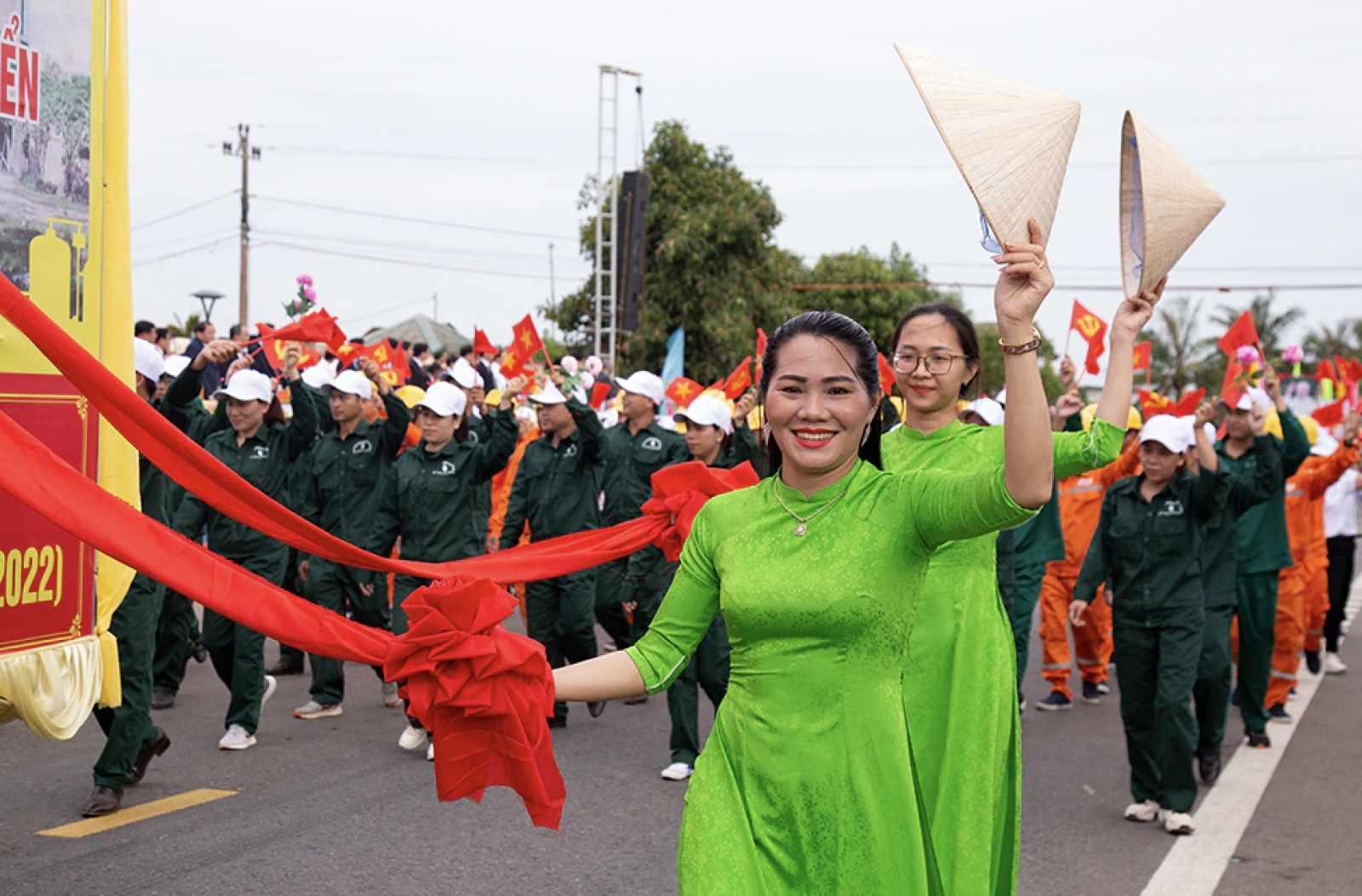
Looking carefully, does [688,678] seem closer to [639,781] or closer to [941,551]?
[639,781]

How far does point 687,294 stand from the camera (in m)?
27.8

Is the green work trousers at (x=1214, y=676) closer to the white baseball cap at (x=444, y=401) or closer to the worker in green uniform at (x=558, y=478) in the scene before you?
the worker in green uniform at (x=558, y=478)

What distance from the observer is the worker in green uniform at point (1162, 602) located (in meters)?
6.73

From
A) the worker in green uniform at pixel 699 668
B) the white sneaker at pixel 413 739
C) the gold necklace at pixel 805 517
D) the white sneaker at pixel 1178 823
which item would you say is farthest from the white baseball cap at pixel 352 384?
the gold necklace at pixel 805 517

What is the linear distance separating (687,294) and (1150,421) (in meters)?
21.1

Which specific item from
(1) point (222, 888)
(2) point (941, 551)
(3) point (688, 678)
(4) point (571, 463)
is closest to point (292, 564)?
(4) point (571, 463)

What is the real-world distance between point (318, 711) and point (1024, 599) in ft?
13.5

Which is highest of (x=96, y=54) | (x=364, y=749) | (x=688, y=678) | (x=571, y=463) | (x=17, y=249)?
(x=96, y=54)

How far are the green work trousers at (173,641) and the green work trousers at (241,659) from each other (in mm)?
599

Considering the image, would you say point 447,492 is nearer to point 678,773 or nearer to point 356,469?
point 356,469

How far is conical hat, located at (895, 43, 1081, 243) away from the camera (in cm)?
268

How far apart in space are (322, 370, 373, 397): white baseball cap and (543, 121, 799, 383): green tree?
17.5 m

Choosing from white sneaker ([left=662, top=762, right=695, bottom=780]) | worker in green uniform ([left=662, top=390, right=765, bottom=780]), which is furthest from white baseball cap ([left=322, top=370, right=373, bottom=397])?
white sneaker ([left=662, top=762, right=695, bottom=780])

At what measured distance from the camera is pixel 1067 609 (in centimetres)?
1020
